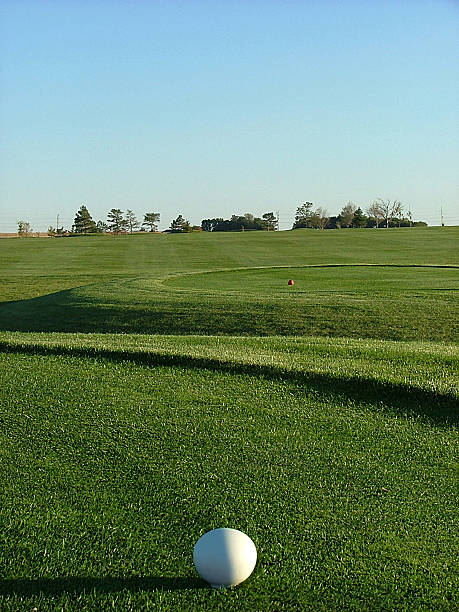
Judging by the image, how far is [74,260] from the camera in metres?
31.2

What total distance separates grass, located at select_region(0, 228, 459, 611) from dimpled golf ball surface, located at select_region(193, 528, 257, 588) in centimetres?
8

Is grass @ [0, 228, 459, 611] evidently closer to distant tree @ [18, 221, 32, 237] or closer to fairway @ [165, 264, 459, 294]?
fairway @ [165, 264, 459, 294]

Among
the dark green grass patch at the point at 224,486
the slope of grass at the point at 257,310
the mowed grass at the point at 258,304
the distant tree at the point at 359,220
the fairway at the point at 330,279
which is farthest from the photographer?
the distant tree at the point at 359,220

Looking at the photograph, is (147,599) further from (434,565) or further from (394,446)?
(394,446)

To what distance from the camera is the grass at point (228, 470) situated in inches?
85.6

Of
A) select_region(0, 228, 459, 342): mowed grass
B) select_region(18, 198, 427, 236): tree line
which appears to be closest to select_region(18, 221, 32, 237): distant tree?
select_region(18, 198, 427, 236): tree line

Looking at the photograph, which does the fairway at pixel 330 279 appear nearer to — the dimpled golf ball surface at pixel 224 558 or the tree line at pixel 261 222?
the dimpled golf ball surface at pixel 224 558

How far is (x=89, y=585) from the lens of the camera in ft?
7.06

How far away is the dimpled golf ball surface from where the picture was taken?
205 cm

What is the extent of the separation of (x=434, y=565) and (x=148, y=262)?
27.6m

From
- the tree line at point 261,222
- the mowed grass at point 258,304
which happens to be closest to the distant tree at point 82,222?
the tree line at point 261,222

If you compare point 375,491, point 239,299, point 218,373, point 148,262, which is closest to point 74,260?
point 148,262

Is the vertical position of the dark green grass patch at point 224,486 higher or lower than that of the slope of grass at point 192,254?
lower

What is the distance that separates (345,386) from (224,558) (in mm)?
→ 2554
